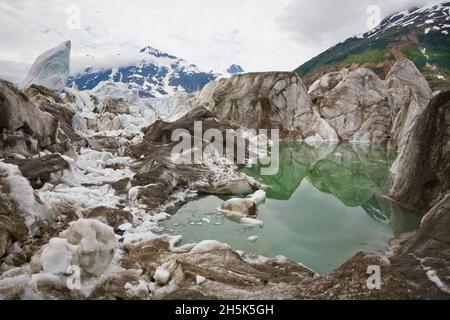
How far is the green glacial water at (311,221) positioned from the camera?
10.9 meters

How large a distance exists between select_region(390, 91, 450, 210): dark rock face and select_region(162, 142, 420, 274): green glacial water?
79cm

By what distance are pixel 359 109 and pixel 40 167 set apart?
134 feet

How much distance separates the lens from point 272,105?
164 feet

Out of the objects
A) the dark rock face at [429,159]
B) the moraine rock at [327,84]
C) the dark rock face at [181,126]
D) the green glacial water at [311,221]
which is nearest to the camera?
the green glacial water at [311,221]

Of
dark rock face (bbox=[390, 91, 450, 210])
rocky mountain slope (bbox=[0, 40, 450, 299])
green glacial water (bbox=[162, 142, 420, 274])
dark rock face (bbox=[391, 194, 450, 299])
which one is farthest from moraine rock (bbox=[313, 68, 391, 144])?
dark rock face (bbox=[391, 194, 450, 299])

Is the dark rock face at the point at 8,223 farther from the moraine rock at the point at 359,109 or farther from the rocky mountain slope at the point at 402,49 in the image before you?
the rocky mountain slope at the point at 402,49

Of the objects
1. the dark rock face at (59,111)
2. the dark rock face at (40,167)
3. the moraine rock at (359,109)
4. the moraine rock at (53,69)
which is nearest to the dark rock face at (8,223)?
the dark rock face at (40,167)

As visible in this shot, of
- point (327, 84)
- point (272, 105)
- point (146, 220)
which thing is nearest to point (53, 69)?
point (272, 105)

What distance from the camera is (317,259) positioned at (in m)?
10.2

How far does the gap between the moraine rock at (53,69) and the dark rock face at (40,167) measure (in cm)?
2991

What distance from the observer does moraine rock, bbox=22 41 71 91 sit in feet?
135

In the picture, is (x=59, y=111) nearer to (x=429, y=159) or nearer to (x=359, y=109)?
(x=429, y=159)
